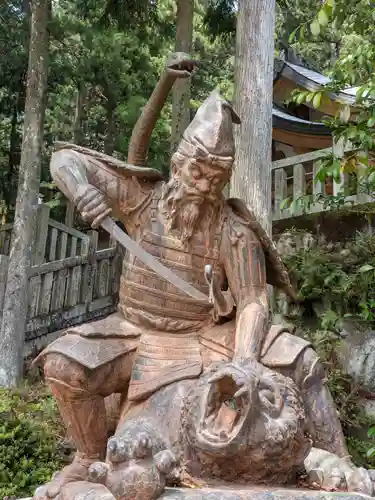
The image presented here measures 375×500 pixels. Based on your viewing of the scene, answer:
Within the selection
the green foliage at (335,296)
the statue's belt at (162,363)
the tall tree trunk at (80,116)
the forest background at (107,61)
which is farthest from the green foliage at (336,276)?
the tall tree trunk at (80,116)

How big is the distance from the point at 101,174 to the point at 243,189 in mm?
2260

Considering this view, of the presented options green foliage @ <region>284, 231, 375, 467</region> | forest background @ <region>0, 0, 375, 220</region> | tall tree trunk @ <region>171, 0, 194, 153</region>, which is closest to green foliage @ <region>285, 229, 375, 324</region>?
green foliage @ <region>284, 231, 375, 467</region>

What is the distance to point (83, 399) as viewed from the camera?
2457mm

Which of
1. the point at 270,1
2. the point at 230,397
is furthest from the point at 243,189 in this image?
the point at 230,397

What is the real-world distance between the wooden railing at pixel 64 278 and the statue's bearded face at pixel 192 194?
211 inches

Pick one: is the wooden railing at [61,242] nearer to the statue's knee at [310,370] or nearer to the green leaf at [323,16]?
the green leaf at [323,16]

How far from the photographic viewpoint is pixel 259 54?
5.18 m

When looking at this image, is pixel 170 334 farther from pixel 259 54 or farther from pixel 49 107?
pixel 49 107

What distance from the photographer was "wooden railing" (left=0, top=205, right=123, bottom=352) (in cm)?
827

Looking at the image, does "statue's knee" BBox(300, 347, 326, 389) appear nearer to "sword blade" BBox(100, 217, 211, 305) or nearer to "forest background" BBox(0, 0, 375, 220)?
"sword blade" BBox(100, 217, 211, 305)

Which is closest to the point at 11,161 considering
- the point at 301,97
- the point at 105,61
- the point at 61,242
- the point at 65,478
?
the point at 105,61

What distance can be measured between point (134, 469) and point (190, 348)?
31.7 inches

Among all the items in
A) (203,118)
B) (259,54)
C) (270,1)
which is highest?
(270,1)

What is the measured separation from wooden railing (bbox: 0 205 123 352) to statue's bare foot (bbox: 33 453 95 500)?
548 centimetres
